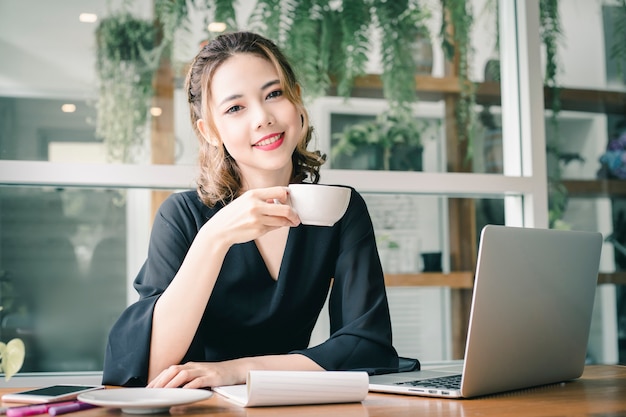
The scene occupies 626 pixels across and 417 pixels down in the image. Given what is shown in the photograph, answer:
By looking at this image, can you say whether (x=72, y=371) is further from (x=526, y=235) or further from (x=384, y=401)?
(x=526, y=235)

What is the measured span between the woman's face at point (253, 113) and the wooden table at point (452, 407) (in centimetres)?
70

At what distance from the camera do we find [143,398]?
90cm

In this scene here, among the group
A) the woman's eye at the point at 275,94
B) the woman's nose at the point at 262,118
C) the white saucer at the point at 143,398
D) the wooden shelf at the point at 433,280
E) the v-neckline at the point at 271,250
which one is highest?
the woman's eye at the point at 275,94

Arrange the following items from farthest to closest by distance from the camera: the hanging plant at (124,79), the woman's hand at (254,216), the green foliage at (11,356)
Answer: the hanging plant at (124,79) → the green foliage at (11,356) → the woman's hand at (254,216)

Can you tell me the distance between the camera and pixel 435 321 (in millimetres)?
2609

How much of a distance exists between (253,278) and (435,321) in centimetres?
115

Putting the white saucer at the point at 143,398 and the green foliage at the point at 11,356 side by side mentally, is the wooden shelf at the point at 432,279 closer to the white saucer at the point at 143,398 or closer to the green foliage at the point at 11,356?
the green foliage at the point at 11,356

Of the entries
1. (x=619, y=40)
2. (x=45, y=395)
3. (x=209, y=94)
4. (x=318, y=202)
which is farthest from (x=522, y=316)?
(x=619, y=40)

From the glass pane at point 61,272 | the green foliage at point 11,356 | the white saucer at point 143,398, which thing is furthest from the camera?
the glass pane at point 61,272

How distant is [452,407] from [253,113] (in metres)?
0.87

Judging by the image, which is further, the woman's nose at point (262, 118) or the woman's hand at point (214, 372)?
the woman's nose at point (262, 118)

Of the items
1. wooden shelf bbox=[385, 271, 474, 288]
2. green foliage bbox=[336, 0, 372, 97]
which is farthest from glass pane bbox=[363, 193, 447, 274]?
green foliage bbox=[336, 0, 372, 97]

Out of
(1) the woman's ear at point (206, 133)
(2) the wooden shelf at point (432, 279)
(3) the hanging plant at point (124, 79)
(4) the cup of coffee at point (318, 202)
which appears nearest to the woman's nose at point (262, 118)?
(1) the woman's ear at point (206, 133)

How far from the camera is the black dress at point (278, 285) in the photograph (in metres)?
1.56
